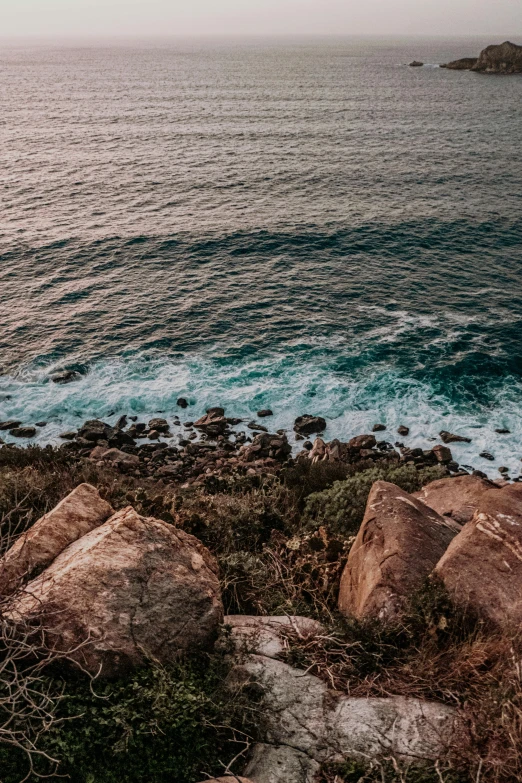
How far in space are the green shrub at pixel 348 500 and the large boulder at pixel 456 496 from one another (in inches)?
65.5

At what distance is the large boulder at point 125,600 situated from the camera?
26.1 feet

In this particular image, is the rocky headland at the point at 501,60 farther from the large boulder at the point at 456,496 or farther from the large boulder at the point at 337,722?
the large boulder at the point at 337,722

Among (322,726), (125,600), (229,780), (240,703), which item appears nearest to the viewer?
(229,780)

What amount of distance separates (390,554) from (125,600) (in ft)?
15.8

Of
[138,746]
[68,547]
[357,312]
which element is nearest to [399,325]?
[357,312]

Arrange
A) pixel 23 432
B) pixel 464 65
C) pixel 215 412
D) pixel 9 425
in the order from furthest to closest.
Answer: pixel 464 65 < pixel 215 412 < pixel 9 425 < pixel 23 432

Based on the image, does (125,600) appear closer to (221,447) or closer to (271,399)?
(221,447)

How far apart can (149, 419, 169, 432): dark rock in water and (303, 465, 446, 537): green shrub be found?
36.9ft

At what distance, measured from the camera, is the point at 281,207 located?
49500mm

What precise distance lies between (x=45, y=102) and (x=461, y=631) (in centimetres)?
12207

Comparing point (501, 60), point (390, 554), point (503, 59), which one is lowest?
point (390, 554)

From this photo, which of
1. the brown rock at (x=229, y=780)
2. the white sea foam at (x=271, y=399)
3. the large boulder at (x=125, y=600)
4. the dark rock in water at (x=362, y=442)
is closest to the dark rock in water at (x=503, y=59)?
the white sea foam at (x=271, y=399)

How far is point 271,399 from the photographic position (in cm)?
2789

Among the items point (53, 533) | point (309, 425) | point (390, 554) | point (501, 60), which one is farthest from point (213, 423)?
point (501, 60)
